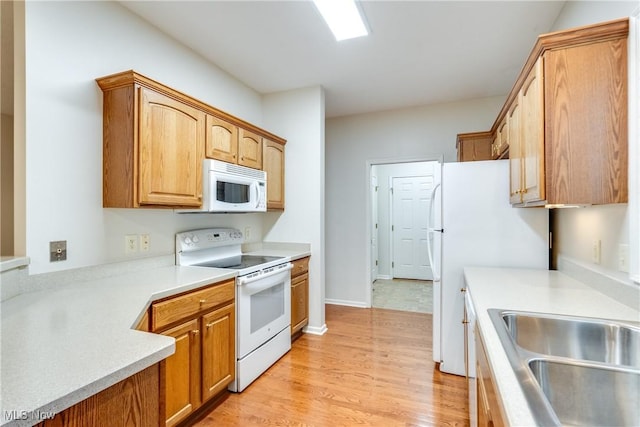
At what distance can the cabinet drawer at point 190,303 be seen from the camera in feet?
5.09

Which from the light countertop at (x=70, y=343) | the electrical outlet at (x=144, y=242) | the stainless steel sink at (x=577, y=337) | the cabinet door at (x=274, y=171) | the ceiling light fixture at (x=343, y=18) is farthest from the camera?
the cabinet door at (x=274, y=171)

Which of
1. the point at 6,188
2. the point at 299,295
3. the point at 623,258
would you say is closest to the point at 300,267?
the point at 299,295

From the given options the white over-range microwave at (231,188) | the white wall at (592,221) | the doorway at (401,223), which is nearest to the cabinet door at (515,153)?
the white wall at (592,221)

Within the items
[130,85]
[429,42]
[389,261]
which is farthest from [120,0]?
[389,261]

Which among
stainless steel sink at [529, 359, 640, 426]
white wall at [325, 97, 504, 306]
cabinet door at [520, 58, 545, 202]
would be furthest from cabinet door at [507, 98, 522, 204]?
white wall at [325, 97, 504, 306]

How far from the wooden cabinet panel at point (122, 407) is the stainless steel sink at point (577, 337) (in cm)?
130

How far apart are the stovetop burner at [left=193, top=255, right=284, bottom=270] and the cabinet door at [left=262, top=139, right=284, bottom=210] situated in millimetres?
594

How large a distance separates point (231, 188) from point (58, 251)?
115cm

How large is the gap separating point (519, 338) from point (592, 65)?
123 cm

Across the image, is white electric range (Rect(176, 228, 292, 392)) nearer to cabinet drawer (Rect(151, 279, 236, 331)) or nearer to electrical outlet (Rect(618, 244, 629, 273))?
cabinet drawer (Rect(151, 279, 236, 331))

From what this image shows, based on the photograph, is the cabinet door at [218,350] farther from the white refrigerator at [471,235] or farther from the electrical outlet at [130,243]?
the white refrigerator at [471,235]

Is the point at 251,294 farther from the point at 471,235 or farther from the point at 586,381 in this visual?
the point at 586,381

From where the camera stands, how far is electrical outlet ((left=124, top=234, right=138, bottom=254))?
2.04 metres

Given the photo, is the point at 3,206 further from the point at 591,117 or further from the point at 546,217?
the point at 546,217
